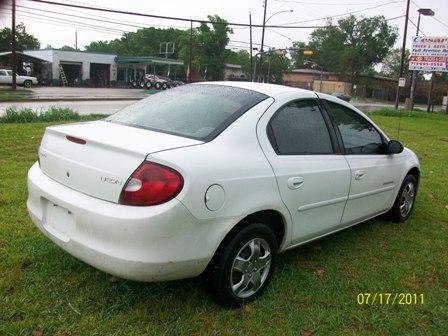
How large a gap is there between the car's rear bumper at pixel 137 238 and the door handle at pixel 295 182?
0.84 metres

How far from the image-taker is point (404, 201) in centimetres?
539

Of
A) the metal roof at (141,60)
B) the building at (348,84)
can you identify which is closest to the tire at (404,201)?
the metal roof at (141,60)

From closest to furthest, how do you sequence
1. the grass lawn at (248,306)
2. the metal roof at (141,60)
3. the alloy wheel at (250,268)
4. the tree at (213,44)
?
1. the grass lawn at (248,306)
2. the alloy wheel at (250,268)
3. the metal roof at (141,60)
4. the tree at (213,44)

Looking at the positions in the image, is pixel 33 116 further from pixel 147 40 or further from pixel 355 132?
pixel 147 40

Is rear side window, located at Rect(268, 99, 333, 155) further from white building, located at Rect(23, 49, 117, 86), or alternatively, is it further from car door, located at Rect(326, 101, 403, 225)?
white building, located at Rect(23, 49, 117, 86)

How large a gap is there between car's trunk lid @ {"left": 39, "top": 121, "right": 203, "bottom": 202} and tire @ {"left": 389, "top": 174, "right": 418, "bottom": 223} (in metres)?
3.10

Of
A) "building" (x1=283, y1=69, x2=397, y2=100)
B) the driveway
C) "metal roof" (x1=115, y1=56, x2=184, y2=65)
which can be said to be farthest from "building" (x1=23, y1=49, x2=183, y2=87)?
"building" (x1=283, y1=69, x2=397, y2=100)

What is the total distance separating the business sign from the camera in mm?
29312

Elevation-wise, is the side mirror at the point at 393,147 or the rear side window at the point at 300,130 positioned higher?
the rear side window at the point at 300,130

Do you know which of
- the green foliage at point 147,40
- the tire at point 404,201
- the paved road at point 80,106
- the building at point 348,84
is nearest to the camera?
the tire at point 404,201

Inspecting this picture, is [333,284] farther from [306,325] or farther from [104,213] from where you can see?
[104,213]

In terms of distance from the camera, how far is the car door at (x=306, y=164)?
3377mm

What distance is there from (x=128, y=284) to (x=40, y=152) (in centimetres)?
117
